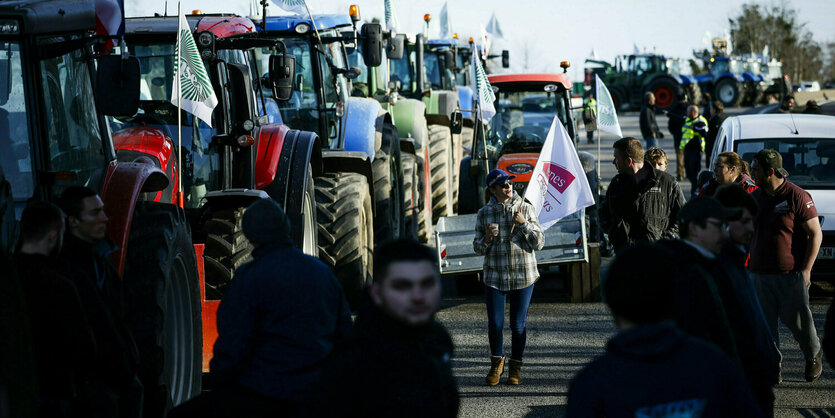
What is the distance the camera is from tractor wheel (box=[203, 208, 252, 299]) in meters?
6.93

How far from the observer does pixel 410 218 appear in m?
12.9

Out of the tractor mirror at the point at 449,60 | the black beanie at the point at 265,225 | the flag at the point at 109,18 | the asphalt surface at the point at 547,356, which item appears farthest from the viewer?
the tractor mirror at the point at 449,60

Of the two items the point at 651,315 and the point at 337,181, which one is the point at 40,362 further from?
the point at 337,181

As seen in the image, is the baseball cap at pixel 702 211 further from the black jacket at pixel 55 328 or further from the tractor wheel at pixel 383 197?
the tractor wheel at pixel 383 197

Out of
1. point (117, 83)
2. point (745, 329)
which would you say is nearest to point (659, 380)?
point (745, 329)

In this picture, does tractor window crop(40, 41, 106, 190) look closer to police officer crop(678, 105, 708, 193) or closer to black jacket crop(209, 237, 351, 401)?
black jacket crop(209, 237, 351, 401)

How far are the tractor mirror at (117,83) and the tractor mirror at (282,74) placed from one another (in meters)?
3.19

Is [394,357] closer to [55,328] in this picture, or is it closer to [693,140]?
[55,328]

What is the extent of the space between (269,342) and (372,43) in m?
7.26

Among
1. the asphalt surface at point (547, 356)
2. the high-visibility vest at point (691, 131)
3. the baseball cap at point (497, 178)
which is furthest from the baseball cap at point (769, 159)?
the high-visibility vest at point (691, 131)

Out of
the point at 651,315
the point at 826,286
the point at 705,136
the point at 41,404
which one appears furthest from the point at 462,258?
the point at 705,136

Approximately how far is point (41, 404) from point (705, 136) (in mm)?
16313

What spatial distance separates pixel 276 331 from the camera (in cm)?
403

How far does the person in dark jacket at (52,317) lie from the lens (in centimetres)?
399
